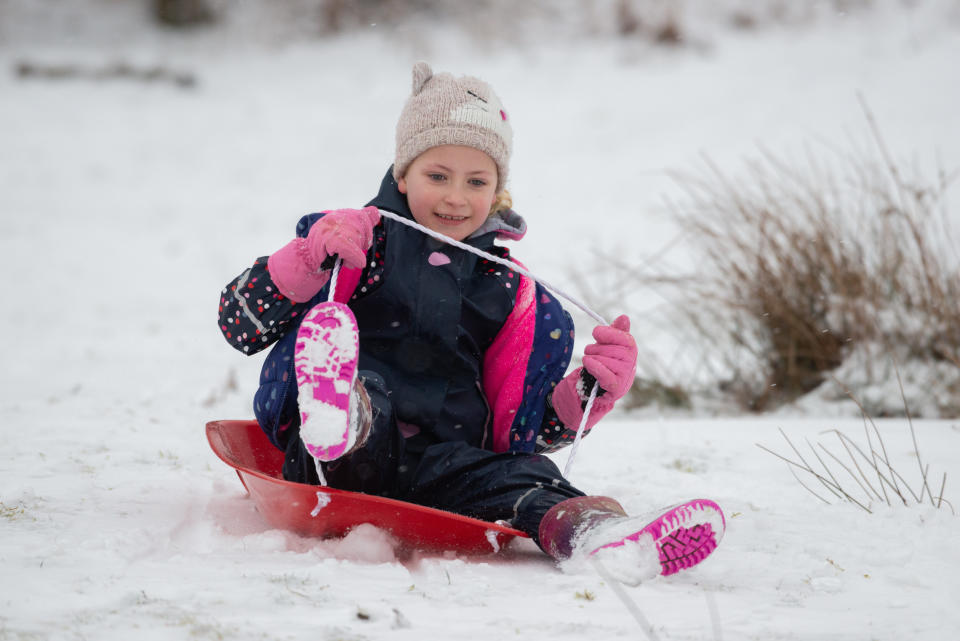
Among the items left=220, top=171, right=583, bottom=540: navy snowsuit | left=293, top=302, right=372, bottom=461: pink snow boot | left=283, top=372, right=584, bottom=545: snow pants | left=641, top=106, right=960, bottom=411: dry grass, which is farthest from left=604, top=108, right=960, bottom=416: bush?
left=293, top=302, right=372, bottom=461: pink snow boot

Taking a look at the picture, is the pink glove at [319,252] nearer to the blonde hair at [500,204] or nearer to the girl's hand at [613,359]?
the blonde hair at [500,204]

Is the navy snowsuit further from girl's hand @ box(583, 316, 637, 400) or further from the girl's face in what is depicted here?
girl's hand @ box(583, 316, 637, 400)

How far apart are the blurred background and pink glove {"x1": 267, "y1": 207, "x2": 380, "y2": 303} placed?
3.69ft

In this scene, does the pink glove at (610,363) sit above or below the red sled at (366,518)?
above

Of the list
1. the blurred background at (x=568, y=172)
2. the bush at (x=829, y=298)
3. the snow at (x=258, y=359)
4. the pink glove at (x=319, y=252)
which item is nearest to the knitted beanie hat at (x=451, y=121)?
the pink glove at (x=319, y=252)

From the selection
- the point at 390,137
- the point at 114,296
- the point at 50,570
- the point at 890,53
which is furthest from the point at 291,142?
the point at 50,570

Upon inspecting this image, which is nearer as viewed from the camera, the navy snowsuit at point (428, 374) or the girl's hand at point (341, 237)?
the girl's hand at point (341, 237)

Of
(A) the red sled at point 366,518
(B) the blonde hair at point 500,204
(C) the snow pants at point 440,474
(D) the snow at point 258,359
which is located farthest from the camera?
(B) the blonde hair at point 500,204

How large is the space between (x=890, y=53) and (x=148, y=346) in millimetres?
7608

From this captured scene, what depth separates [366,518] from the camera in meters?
1.71

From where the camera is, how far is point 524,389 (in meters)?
2.15

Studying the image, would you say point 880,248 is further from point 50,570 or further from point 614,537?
point 50,570

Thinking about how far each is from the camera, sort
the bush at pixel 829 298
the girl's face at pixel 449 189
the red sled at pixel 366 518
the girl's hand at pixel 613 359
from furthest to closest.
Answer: the bush at pixel 829 298
the girl's face at pixel 449 189
the girl's hand at pixel 613 359
the red sled at pixel 366 518

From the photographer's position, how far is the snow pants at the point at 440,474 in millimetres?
1810
